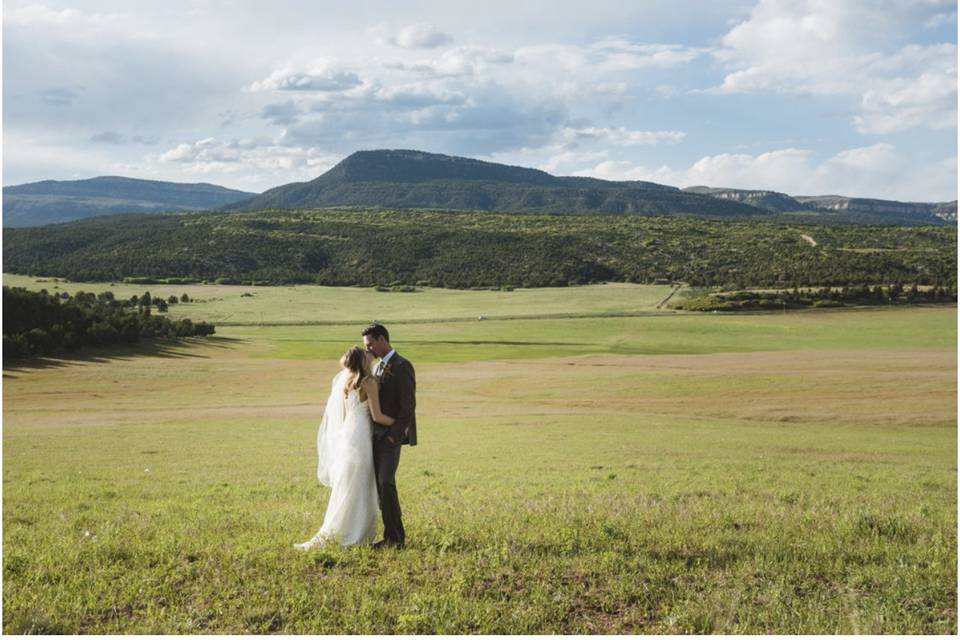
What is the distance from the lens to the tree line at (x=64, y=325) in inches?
2559

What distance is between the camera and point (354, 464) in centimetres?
1029

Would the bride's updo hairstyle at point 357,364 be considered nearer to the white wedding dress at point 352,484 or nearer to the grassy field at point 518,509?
the white wedding dress at point 352,484

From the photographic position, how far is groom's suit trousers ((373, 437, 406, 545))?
1020cm

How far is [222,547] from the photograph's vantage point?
32.7 feet

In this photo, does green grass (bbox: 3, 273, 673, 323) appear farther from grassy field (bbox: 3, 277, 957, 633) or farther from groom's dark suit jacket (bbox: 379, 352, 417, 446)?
groom's dark suit jacket (bbox: 379, 352, 417, 446)

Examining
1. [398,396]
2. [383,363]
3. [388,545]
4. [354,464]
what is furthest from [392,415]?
[388,545]

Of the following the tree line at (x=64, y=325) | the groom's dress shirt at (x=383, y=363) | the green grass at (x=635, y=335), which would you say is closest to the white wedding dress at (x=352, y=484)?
the groom's dress shirt at (x=383, y=363)

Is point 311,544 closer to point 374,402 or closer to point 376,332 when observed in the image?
point 374,402

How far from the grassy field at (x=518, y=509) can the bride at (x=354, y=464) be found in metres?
0.49

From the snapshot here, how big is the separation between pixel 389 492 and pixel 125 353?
67988mm

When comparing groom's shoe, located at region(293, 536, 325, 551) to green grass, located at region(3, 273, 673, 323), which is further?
green grass, located at region(3, 273, 673, 323)

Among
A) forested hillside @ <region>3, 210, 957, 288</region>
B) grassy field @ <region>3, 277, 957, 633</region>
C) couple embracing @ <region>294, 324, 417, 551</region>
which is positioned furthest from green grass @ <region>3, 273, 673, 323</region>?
couple embracing @ <region>294, 324, 417, 551</region>

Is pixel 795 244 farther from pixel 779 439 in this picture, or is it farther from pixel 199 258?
pixel 779 439

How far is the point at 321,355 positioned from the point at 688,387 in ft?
124
